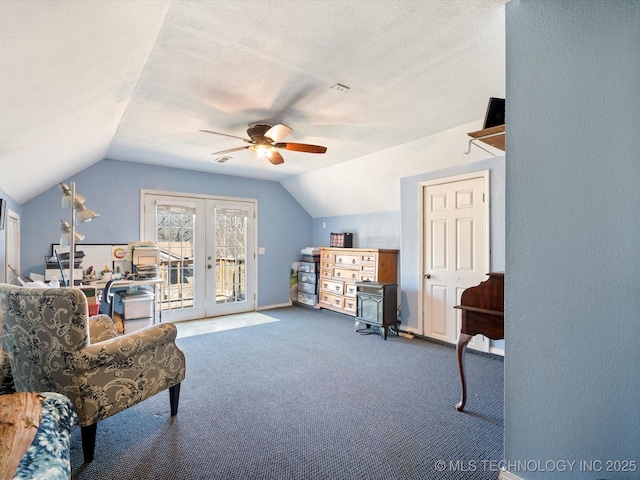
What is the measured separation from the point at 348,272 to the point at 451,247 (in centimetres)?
184

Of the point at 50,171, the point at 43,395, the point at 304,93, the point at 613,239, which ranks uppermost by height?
the point at 304,93

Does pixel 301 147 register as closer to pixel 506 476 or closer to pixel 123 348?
pixel 123 348

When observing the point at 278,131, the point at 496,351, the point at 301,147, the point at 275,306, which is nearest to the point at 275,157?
the point at 301,147

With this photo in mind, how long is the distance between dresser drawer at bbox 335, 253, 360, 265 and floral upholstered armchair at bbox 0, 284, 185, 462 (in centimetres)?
354

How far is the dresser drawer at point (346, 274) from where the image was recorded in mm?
5198

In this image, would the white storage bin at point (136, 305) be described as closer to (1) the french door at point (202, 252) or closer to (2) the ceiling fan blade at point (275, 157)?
(1) the french door at point (202, 252)

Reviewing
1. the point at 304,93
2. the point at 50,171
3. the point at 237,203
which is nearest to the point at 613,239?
the point at 304,93

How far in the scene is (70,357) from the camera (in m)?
1.78

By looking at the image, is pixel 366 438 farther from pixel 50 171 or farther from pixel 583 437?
pixel 50 171

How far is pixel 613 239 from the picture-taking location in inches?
54.3

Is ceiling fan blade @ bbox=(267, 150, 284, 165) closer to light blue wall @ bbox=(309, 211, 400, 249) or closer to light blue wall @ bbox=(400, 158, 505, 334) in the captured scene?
light blue wall @ bbox=(400, 158, 505, 334)

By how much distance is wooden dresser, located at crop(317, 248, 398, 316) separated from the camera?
4.91 metres

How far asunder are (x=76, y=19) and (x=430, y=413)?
9.99 ft

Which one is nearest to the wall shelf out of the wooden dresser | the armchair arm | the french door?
the armchair arm
